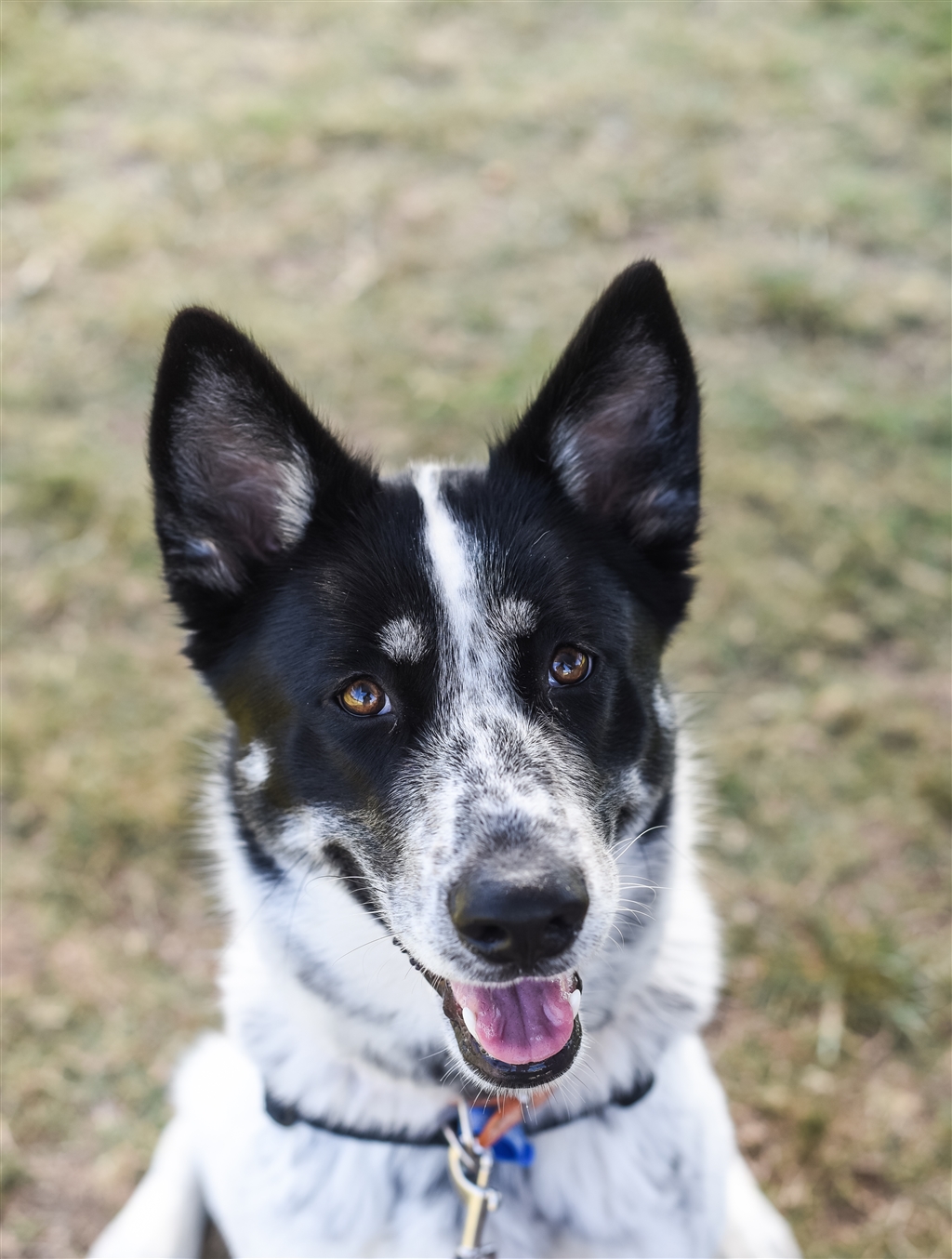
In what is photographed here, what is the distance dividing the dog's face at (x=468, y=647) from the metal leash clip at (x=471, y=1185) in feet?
1.05

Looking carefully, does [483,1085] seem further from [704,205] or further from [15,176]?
[15,176]

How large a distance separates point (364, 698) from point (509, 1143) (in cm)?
116

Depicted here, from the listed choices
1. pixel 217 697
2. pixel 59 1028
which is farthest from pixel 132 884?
pixel 217 697

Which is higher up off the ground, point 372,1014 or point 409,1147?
point 372,1014

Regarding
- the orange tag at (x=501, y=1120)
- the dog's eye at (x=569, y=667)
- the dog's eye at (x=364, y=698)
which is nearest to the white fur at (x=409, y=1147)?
the orange tag at (x=501, y=1120)

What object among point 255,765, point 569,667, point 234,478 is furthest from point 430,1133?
point 234,478

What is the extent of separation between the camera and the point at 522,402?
218 inches

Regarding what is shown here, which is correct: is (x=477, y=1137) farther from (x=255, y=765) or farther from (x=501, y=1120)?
(x=255, y=765)

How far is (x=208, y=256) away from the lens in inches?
255

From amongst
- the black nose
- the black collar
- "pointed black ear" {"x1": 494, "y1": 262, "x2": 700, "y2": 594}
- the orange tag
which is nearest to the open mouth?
the black nose

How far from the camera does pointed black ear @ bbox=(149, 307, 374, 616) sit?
243cm

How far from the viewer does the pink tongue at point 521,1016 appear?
7.61ft

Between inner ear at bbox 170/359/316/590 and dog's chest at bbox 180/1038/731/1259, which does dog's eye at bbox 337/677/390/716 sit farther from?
dog's chest at bbox 180/1038/731/1259

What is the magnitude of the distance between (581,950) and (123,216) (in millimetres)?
5928
